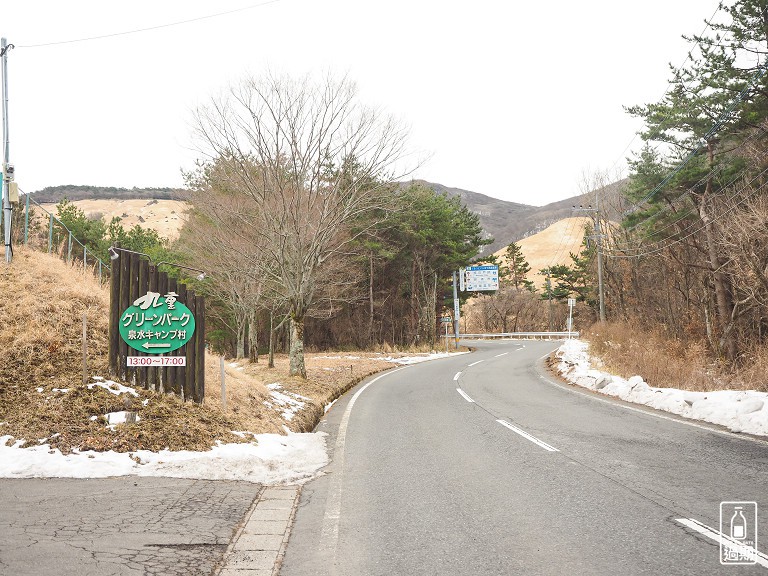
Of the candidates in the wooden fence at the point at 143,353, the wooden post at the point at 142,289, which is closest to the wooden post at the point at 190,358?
the wooden fence at the point at 143,353

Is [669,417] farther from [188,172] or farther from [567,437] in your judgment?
[188,172]

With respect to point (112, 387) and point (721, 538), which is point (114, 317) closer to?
point (112, 387)

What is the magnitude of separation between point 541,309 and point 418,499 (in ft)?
290

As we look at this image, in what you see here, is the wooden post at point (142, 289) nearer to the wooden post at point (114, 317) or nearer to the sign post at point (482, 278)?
the wooden post at point (114, 317)

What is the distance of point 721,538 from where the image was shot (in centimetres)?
439

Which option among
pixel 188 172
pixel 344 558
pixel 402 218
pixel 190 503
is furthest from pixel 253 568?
pixel 402 218

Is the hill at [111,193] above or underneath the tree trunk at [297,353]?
above

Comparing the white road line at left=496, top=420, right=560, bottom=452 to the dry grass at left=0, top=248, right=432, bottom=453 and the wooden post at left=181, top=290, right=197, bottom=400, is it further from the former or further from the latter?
the wooden post at left=181, top=290, right=197, bottom=400

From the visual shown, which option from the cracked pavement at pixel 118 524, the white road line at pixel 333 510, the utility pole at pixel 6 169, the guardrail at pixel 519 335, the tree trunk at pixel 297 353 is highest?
the utility pole at pixel 6 169

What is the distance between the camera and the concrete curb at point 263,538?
411 cm

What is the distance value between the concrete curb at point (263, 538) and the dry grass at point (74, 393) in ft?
6.89

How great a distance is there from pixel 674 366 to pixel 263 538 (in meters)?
15.1

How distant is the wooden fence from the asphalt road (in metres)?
2.76

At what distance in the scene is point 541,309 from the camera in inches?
3563
